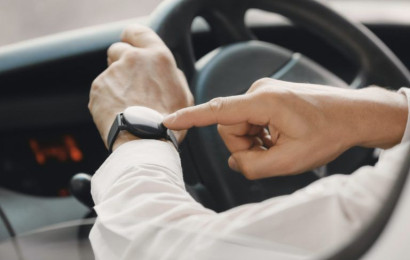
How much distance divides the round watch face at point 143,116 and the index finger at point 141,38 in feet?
0.45

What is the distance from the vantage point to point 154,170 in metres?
0.78

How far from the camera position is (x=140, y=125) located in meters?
0.87

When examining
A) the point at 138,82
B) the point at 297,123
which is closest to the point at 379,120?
the point at 297,123

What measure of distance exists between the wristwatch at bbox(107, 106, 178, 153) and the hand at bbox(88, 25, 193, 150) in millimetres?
29

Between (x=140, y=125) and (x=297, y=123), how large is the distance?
212 mm

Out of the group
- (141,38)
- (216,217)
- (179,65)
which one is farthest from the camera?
(179,65)

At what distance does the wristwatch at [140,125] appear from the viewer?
869 millimetres

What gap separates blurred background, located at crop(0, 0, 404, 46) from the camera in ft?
4.12

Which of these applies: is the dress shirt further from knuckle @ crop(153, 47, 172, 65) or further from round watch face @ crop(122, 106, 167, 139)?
knuckle @ crop(153, 47, 172, 65)

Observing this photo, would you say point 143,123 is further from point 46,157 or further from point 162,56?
point 46,157

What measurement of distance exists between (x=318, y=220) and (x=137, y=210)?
0.64 ft

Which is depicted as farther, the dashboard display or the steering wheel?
the dashboard display

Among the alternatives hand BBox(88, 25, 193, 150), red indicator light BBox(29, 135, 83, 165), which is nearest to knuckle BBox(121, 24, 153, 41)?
hand BBox(88, 25, 193, 150)

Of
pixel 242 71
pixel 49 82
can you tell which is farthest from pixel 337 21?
pixel 49 82
